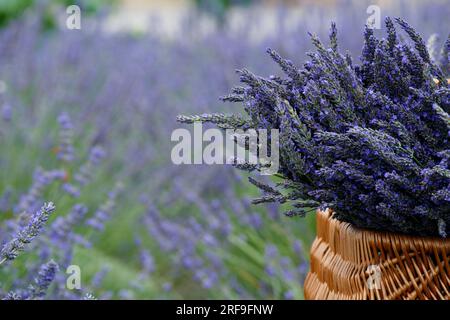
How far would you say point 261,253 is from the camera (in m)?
2.46

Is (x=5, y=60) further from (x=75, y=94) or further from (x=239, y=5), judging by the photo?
(x=239, y=5)

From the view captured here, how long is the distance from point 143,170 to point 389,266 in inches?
87.2

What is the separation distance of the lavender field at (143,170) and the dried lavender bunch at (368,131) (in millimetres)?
783

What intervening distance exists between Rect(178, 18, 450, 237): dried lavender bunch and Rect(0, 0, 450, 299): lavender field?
2.57ft

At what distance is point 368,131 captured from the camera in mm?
954

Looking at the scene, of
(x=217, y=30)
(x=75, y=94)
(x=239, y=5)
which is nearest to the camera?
(x=75, y=94)

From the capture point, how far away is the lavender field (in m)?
2.15

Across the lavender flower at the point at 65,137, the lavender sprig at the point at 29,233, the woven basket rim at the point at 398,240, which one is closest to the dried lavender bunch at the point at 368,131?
the woven basket rim at the point at 398,240

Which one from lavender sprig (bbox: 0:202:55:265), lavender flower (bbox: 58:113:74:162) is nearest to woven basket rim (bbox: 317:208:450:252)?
lavender sprig (bbox: 0:202:55:265)

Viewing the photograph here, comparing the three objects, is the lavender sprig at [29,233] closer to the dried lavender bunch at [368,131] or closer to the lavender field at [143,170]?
the dried lavender bunch at [368,131]

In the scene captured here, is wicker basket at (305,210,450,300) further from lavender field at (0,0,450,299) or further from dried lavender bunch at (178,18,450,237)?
lavender field at (0,0,450,299)

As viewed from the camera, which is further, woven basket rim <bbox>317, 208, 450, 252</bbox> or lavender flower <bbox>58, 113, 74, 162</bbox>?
lavender flower <bbox>58, 113, 74, 162</bbox>

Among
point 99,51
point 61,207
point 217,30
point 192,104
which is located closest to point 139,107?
point 192,104

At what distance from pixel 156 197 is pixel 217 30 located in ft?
6.05
